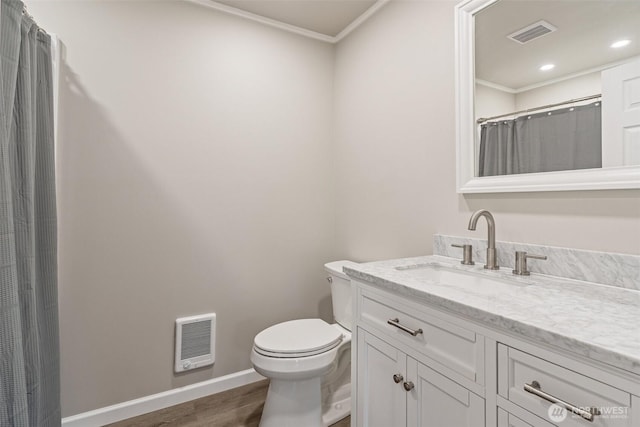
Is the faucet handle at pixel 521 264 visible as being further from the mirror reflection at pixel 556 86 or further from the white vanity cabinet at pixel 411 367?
the white vanity cabinet at pixel 411 367

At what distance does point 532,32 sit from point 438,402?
4.48 feet

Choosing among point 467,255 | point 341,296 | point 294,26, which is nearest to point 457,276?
point 467,255

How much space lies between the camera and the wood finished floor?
1.71 metres

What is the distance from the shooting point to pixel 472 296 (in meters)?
0.91

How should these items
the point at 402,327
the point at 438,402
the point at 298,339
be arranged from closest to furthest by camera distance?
1. the point at 438,402
2. the point at 402,327
3. the point at 298,339

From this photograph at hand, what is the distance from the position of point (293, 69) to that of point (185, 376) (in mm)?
2077

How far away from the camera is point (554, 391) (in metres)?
0.67

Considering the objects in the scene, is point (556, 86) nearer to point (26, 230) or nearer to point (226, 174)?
point (226, 174)

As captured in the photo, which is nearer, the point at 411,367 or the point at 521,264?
the point at 411,367

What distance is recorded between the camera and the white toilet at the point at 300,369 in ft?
4.91

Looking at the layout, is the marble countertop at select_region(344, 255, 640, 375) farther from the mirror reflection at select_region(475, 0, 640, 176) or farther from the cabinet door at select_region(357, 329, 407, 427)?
the mirror reflection at select_region(475, 0, 640, 176)

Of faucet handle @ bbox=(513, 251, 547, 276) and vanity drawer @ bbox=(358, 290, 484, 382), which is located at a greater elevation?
faucet handle @ bbox=(513, 251, 547, 276)

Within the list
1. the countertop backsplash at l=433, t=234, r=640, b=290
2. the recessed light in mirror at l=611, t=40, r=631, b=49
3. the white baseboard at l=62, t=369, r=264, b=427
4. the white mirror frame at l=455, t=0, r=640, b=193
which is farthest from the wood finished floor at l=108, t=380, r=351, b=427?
the recessed light in mirror at l=611, t=40, r=631, b=49

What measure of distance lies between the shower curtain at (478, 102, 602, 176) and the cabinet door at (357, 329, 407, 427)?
86 centimetres
